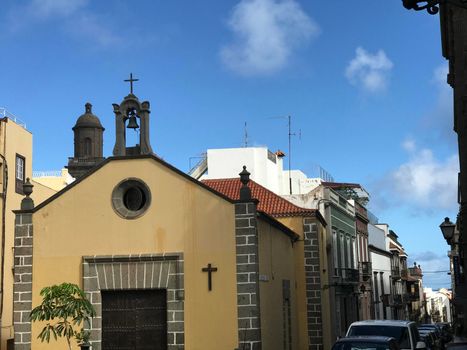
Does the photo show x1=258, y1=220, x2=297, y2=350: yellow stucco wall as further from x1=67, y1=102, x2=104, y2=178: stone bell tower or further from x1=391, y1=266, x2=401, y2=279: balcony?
x1=391, y1=266, x2=401, y2=279: balcony

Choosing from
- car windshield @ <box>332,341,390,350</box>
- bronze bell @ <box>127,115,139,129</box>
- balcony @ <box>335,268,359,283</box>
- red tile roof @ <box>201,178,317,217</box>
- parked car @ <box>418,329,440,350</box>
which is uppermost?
bronze bell @ <box>127,115,139,129</box>

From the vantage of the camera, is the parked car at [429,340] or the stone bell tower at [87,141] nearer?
the parked car at [429,340]

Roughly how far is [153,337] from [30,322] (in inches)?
128

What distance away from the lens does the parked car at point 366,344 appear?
12.3m

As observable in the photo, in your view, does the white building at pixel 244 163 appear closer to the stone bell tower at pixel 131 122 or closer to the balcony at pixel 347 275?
the balcony at pixel 347 275

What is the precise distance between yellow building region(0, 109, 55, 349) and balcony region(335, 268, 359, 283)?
14.4 metres

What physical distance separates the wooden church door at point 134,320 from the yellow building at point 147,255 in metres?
0.03

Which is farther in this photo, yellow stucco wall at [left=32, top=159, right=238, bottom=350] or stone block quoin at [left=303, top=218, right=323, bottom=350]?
stone block quoin at [left=303, top=218, right=323, bottom=350]

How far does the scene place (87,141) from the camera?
144 ft

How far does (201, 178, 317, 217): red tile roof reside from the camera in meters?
25.5

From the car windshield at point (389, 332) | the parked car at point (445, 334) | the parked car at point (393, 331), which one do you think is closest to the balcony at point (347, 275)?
the parked car at point (445, 334)

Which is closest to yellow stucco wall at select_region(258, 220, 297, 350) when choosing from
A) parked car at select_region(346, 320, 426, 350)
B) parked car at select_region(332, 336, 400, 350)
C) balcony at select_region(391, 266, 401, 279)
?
parked car at select_region(346, 320, 426, 350)

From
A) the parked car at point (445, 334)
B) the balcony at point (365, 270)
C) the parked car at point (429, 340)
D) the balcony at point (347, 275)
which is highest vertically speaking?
the balcony at point (365, 270)

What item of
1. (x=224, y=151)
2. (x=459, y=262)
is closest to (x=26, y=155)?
(x=224, y=151)
